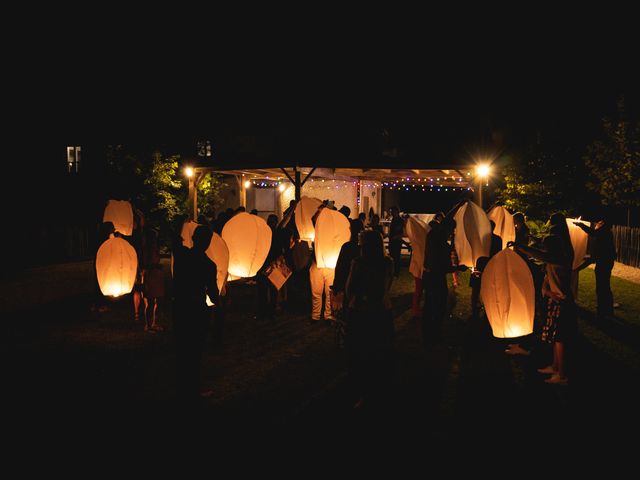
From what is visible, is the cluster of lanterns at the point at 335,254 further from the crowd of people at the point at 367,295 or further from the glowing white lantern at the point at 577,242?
the crowd of people at the point at 367,295

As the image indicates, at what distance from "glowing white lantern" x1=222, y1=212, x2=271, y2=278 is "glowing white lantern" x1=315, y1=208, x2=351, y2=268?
93 cm

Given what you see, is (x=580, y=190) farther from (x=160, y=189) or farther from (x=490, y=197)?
(x=160, y=189)

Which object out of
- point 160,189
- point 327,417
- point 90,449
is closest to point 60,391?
point 90,449

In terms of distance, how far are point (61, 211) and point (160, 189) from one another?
4956 mm

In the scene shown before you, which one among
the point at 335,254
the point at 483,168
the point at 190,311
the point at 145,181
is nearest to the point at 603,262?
the point at 335,254

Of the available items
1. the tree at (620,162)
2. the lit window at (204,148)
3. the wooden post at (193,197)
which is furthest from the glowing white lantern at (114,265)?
the lit window at (204,148)

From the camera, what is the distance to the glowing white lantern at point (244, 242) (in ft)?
25.4

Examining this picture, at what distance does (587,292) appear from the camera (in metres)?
13.1

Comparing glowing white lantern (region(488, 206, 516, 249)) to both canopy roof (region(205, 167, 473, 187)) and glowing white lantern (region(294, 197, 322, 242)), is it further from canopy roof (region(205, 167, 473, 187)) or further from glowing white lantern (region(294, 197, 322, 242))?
canopy roof (region(205, 167, 473, 187))

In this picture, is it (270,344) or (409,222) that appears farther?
(409,222)

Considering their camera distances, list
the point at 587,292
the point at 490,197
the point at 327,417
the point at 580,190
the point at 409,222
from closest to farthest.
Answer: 1. the point at 327,417
2. the point at 409,222
3. the point at 587,292
4. the point at 580,190
5. the point at 490,197

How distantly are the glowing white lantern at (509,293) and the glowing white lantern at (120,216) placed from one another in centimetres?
578

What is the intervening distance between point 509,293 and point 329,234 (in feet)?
10.5

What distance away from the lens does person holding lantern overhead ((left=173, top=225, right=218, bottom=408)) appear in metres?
5.72
